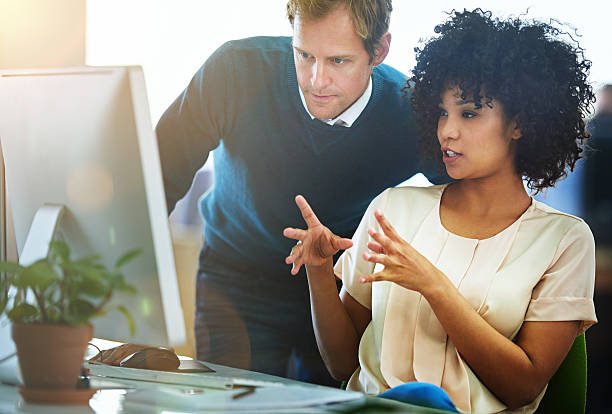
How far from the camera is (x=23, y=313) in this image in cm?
101

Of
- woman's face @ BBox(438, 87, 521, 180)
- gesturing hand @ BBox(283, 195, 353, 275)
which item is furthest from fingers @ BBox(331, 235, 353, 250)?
woman's face @ BBox(438, 87, 521, 180)

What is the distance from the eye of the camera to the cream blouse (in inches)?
57.8

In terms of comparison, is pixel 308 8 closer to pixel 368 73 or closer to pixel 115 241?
pixel 368 73

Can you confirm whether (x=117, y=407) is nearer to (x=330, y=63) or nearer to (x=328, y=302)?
(x=328, y=302)

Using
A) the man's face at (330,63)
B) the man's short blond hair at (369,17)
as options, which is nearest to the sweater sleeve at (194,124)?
the man's face at (330,63)

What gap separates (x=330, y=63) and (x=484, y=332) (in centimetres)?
86

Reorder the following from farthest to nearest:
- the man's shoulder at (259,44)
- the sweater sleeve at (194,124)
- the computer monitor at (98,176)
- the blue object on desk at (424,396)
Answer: the sweater sleeve at (194,124) → the man's shoulder at (259,44) → the blue object on desk at (424,396) → the computer monitor at (98,176)

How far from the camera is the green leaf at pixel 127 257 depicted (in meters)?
1.00

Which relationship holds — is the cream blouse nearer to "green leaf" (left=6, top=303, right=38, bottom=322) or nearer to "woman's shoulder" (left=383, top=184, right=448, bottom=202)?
"woman's shoulder" (left=383, top=184, right=448, bottom=202)

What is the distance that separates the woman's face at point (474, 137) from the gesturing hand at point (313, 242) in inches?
14.5

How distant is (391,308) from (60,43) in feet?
5.28

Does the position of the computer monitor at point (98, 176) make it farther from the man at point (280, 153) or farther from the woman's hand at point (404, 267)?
the man at point (280, 153)

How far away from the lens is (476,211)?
5.36ft

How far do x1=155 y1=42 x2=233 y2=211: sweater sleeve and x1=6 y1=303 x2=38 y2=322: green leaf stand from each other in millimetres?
1048
